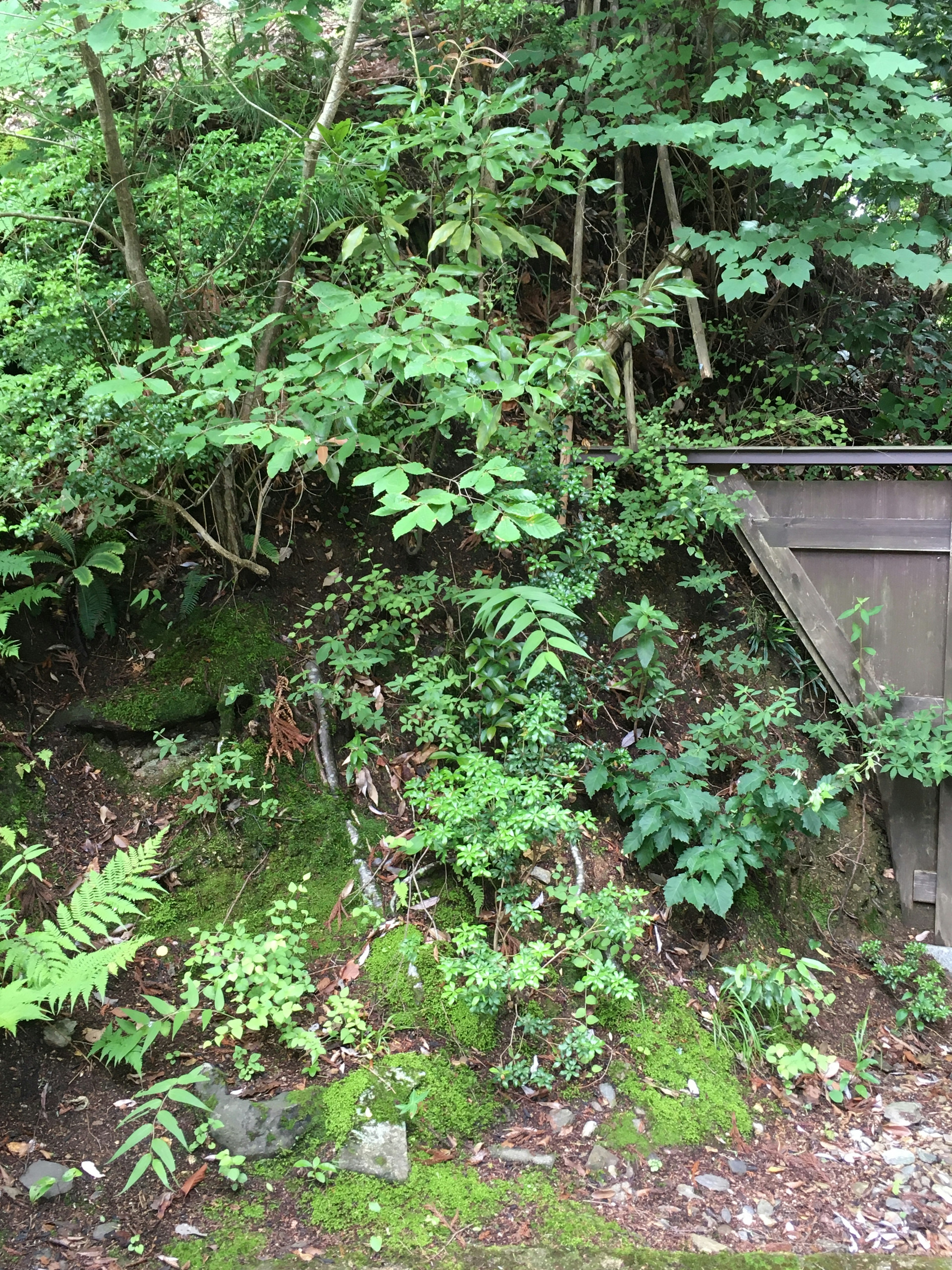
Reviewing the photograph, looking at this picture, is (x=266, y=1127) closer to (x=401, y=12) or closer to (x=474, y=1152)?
(x=474, y=1152)

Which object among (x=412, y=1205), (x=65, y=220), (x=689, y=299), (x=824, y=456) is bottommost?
(x=412, y=1205)

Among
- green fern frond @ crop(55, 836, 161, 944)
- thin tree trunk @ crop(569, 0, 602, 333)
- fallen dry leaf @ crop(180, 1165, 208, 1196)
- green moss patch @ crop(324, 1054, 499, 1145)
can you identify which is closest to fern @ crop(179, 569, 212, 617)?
green fern frond @ crop(55, 836, 161, 944)

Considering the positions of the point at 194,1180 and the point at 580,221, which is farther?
the point at 580,221

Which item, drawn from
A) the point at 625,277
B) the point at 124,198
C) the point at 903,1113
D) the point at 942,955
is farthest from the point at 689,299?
the point at 903,1113

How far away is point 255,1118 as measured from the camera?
2.85 m

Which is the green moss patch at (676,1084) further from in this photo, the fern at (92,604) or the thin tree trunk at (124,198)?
the thin tree trunk at (124,198)

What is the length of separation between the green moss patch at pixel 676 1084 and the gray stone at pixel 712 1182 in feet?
0.46

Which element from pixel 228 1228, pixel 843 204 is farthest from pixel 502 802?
→ pixel 843 204

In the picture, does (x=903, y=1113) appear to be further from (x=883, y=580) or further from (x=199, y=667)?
(x=199, y=667)

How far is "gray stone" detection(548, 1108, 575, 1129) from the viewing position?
3199 mm

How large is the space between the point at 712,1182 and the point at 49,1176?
2.40 metres

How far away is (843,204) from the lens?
5.19m

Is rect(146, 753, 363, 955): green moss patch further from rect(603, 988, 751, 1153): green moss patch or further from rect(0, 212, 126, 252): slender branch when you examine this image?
rect(0, 212, 126, 252): slender branch

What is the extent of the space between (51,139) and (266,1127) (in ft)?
15.4
